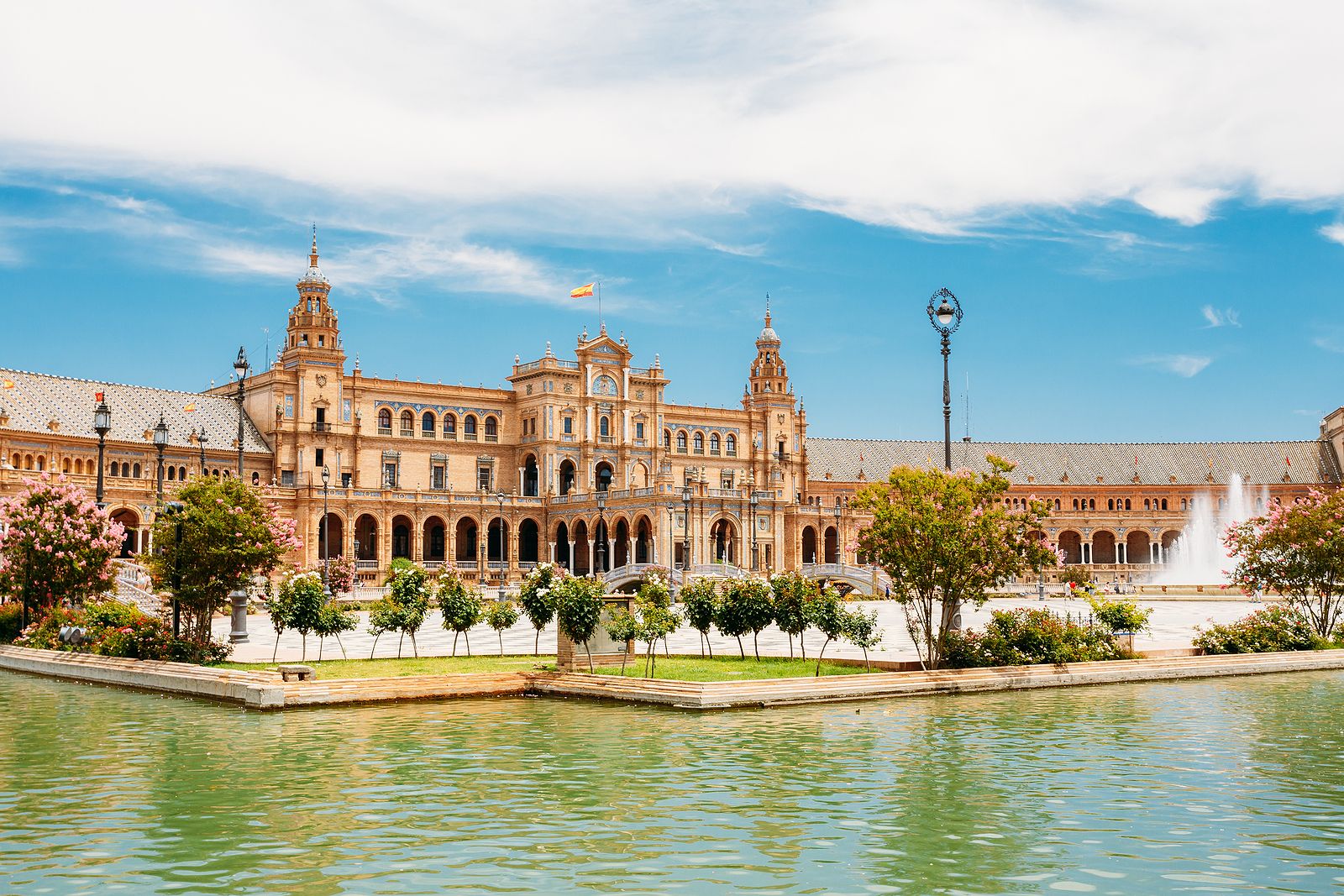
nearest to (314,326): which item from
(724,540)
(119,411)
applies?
(119,411)

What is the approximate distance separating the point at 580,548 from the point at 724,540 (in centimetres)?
1103

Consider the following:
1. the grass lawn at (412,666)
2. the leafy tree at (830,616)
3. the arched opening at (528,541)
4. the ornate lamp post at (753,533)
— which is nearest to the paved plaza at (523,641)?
the leafy tree at (830,616)

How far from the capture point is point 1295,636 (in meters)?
34.3

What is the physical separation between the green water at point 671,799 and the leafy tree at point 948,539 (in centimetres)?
461

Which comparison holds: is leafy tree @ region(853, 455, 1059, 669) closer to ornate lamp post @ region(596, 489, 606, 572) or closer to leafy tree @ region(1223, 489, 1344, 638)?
leafy tree @ region(1223, 489, 1344, 638)

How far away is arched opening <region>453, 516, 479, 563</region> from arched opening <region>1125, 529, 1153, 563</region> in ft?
189

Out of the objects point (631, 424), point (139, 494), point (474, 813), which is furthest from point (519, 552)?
point (474, 813)

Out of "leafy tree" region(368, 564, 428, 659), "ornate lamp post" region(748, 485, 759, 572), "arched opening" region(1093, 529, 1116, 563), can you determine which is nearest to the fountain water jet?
"arched opening" region(1093, 529, 1116, 563)

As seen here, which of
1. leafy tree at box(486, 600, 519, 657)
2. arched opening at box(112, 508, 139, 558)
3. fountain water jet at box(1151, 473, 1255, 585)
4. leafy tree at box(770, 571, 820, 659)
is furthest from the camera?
fountain water jet at box(1151, 473, 1255, 585)

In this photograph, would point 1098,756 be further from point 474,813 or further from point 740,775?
point 474,813

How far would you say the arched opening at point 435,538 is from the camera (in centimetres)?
8812

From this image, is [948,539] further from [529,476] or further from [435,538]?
[529,476]

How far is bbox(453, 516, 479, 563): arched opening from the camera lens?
8962 centimetres

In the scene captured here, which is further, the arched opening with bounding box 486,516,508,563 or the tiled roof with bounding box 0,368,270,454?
the arched opening with bounding box 486,516,508,563
